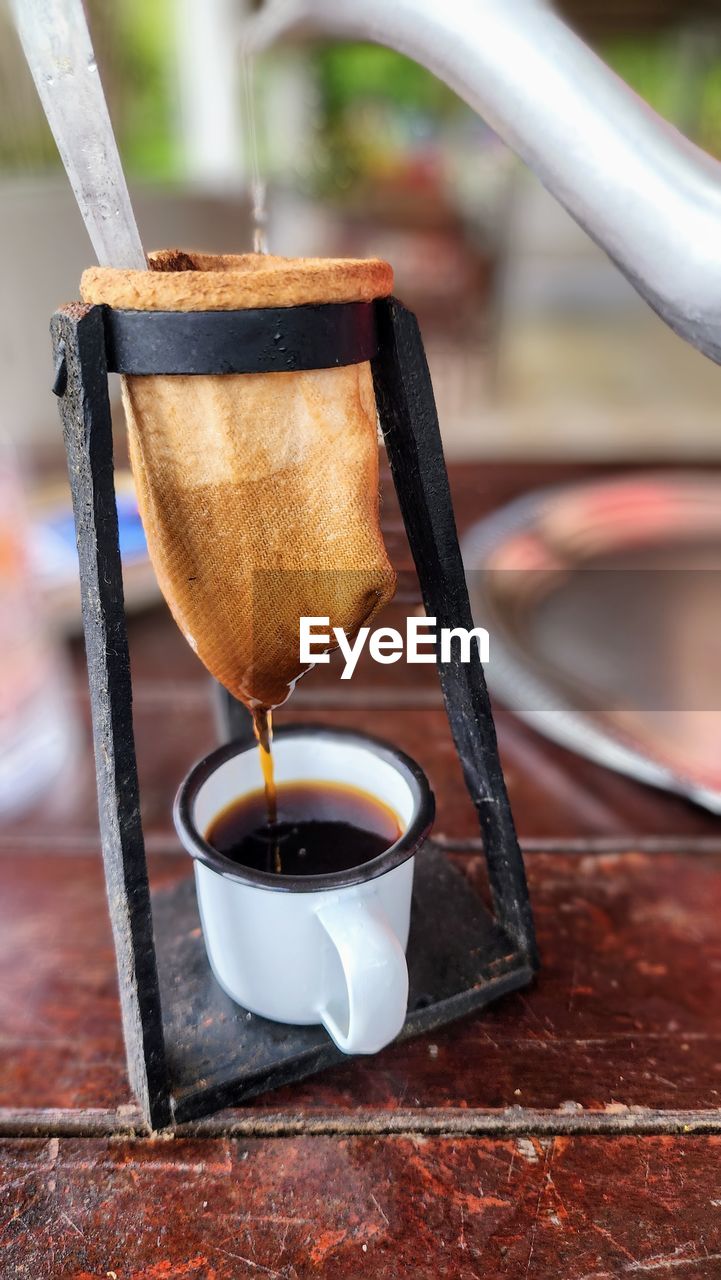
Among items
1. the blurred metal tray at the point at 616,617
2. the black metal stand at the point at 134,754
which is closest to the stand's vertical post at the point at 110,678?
the black metal stand at the point at 134,754

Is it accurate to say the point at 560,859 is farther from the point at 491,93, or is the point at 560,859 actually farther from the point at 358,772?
the point at 491,93

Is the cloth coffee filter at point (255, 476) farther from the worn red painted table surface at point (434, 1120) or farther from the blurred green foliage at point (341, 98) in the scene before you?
the blurred green foliage at point (341, 98)

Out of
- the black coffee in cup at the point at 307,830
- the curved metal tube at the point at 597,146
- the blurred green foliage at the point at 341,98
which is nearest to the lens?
the curved metal tube at the point at 597,146

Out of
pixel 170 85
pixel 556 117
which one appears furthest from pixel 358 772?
pixel 170 85

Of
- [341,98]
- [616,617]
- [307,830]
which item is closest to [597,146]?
[307,830]

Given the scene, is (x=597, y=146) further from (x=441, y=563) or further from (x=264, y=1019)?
(x=264, y=1019)

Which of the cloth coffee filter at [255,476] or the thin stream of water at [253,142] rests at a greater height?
the thin stream of water at [253,142]
